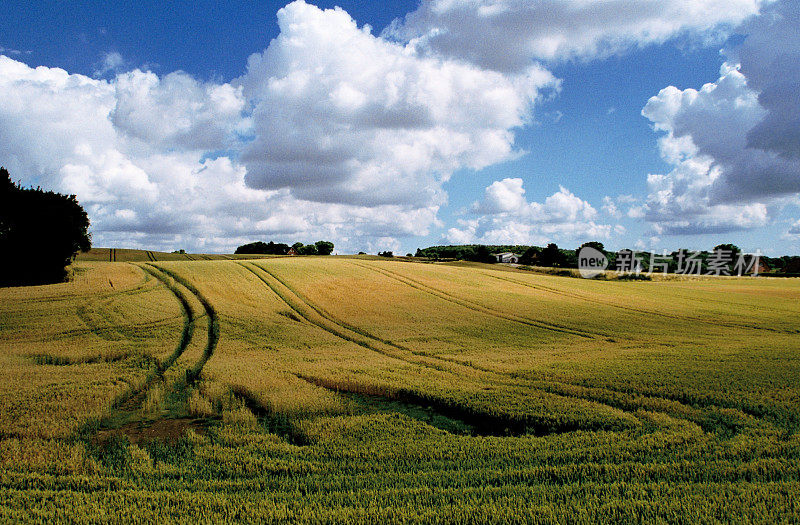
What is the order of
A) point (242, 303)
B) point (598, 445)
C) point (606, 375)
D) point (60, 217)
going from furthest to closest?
point (60, 217)
point (242, 303)
point (606, 375)
point (598, 445)

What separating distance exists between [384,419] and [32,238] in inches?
1831

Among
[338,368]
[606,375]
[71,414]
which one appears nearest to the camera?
[71,414]

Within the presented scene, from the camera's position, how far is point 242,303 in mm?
33438

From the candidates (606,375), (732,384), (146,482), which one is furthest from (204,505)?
(732,384)

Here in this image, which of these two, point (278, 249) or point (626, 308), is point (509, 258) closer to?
point (278, 249)

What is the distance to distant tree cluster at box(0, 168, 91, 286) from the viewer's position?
134ft

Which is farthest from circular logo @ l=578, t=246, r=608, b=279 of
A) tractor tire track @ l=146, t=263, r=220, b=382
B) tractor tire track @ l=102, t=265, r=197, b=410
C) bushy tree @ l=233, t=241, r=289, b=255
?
bushy tree @ l=233, t=241, r=289, b=255

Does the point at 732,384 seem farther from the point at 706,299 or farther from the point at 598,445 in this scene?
the point at 706,299

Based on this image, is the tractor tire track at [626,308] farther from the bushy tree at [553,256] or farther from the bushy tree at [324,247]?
the bushy tree at [324,247]

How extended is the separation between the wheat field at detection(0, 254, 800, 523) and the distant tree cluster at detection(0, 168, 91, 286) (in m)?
13.0

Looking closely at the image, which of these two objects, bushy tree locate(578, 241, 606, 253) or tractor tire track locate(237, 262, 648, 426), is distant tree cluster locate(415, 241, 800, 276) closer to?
bushy tree locate(578, 241, 606, 253)

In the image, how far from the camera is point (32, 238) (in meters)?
42.5

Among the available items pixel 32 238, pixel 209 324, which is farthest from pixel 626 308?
pixel 32 238

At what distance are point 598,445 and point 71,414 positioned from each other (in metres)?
13.7
